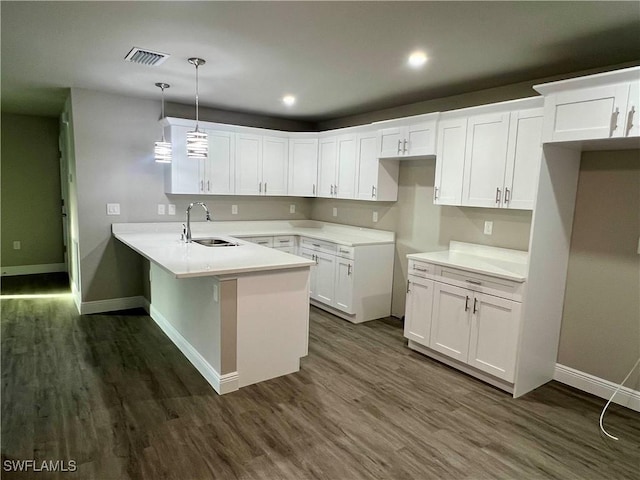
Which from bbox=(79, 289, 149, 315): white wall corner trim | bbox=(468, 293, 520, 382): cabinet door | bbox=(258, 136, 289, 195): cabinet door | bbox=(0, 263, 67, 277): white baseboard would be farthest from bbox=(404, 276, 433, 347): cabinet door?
bbox=(0, 263, 67, 277): white baseboard

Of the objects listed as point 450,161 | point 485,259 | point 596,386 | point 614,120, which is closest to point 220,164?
point 450,161

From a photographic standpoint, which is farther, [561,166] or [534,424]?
[561,166]

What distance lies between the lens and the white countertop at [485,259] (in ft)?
9.63

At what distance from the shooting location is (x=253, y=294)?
9.52 feet

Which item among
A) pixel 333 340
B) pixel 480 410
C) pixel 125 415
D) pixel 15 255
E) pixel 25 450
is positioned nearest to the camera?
pixel 25 450

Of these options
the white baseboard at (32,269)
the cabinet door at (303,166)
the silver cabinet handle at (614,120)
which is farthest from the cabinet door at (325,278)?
the white baseboard at (32,269)

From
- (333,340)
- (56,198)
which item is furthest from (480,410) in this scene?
(56,198)

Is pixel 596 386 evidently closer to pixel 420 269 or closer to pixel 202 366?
pixel 420 269

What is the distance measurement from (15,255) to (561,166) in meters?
7.49

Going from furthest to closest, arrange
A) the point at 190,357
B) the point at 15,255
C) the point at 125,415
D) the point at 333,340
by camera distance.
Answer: the point at 15,255 → the point at 333,340 → the point at 190,357 → the point at 125,415

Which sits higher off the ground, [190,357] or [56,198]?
[56,198]

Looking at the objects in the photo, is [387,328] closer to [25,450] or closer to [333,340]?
[333,340]

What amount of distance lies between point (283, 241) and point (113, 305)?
216cm

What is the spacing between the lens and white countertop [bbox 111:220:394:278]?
277 cm
